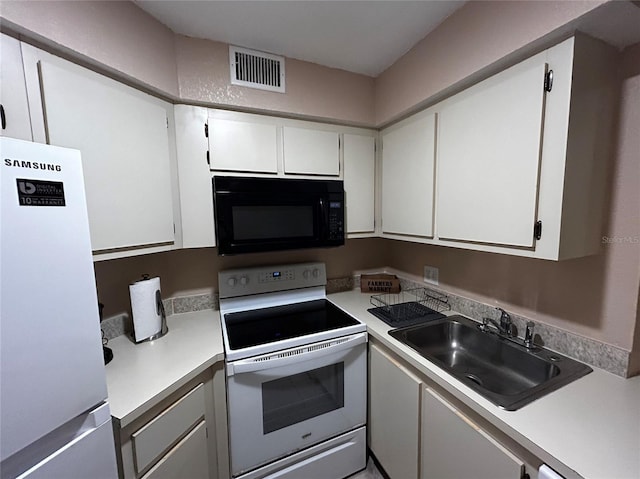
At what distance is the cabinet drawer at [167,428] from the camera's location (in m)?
0.92

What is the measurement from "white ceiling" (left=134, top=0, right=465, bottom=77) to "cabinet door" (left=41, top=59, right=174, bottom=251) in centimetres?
41

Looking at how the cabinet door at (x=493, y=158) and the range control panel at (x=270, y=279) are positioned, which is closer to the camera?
the cabinet door at (x=493, y=158)

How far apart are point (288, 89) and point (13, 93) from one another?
44.0 inches

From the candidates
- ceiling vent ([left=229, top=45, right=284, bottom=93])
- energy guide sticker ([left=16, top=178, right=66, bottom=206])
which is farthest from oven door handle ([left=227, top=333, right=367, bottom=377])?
ceiling vent ([left=229, top=45, right=284, bottom=93])

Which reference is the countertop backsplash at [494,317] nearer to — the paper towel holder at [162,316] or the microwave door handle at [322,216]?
the paper towel holder at [162,316]

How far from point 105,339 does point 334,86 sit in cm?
185

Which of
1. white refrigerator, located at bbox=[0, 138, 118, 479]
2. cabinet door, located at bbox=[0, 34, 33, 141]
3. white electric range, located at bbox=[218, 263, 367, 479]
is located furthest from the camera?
white electric range, located at bbox=[218, 263, 367, 479]

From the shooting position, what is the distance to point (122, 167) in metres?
1.12

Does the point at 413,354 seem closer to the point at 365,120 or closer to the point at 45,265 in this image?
the point at 45,265

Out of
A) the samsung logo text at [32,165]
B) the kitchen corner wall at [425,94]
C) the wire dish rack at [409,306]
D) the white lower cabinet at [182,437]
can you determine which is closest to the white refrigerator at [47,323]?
the samsung logo text at [32,165]

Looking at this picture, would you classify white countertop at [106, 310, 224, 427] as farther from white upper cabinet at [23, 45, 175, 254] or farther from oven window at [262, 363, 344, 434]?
white upper cabinet at [23, 45, 175, 254]

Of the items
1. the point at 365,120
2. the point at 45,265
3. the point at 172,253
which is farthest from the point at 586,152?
the point at 172,253

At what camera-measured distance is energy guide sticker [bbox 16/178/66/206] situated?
567 mm

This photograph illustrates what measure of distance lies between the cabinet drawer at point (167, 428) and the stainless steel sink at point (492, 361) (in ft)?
3.11
